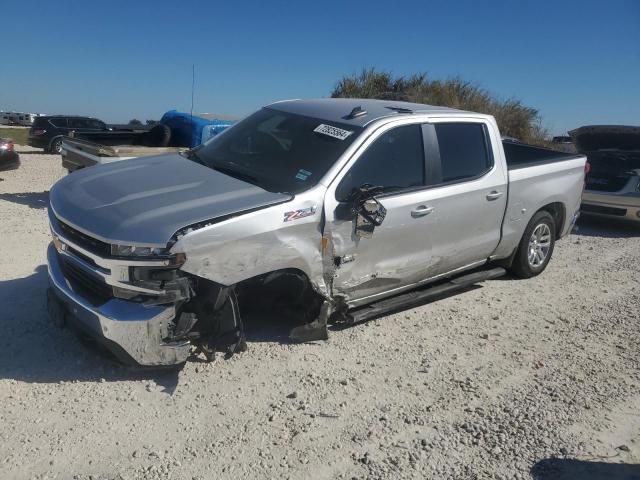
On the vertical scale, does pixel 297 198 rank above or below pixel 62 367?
above

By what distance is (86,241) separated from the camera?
3.75m

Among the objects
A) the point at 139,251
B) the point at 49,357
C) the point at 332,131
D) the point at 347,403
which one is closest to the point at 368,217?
the point at 332,131

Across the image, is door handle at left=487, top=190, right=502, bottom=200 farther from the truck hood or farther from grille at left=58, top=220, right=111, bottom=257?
grille at left=58, top=220, right=111, bottom=257

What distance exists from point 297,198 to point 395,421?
162cm

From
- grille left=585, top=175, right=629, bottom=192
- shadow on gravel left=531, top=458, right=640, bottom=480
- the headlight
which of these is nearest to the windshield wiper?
the headlight

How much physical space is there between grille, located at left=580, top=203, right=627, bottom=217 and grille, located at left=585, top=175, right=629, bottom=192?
0.32 meters

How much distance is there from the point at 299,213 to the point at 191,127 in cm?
774

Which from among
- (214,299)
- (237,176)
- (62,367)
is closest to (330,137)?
(237,176)

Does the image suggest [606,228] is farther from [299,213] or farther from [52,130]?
[52,130]

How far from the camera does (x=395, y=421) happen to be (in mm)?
3637

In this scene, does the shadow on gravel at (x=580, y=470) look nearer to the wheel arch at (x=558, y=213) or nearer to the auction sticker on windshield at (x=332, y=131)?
the auction sticker on windshield at (x=332, y=131)

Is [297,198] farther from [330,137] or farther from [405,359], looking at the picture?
[405,359]

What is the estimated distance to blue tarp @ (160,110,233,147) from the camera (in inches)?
432

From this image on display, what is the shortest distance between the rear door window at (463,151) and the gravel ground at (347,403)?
1.31 metres
